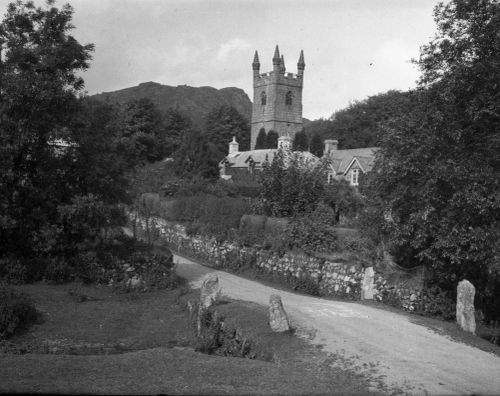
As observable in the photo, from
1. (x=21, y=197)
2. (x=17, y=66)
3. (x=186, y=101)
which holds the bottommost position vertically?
(x=21, y=197)

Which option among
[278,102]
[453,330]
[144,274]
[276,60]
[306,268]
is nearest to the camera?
[453,330]

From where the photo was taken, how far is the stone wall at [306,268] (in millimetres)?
17125

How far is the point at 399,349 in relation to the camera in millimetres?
10648

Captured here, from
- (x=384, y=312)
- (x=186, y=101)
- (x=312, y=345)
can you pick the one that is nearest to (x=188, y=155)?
(x=384, y=312)

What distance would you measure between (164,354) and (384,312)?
22.7 feet

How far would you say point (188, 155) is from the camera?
127 ft

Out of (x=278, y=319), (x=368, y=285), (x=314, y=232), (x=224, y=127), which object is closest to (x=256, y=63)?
(x=224, y=127)

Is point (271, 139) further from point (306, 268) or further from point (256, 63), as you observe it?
point (306, 268)

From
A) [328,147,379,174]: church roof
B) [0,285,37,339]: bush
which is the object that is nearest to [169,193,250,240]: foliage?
[0,285,37,339]: bush

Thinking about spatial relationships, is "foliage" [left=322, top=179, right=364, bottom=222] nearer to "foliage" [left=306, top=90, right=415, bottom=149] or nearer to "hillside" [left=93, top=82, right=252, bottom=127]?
"foliage" [left=306, top=90, right=415, bottom=149]

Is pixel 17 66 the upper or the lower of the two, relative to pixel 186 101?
lower

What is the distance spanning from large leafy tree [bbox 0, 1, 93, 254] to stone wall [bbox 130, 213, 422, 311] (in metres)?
8.55

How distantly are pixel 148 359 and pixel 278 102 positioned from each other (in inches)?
3375

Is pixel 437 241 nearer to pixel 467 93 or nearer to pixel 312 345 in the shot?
pixel 467 93
